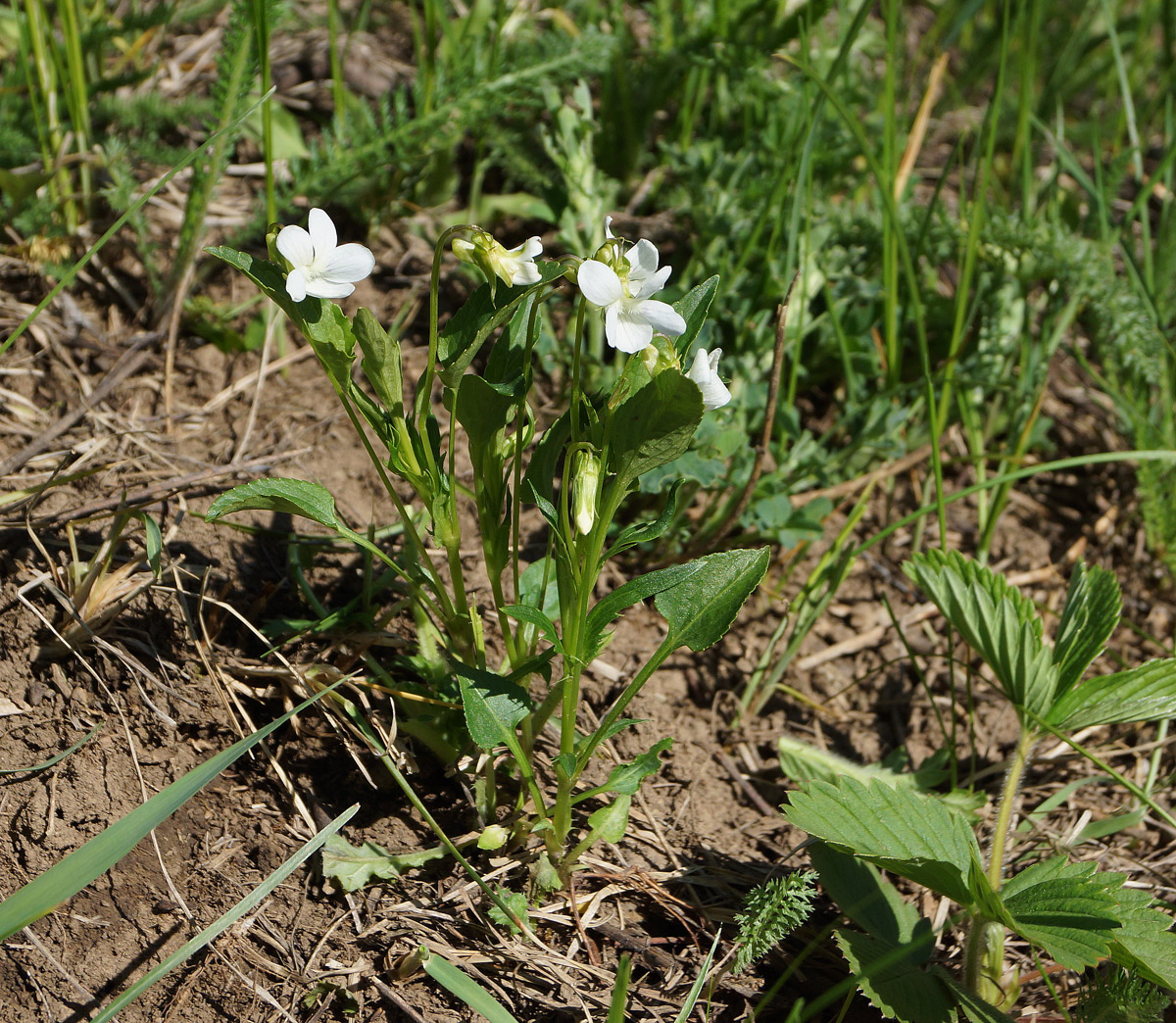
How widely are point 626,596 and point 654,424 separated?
0.26 m

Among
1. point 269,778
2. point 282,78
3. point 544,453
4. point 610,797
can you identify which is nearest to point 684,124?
point 282,78

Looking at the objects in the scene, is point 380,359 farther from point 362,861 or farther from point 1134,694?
point 1134,694

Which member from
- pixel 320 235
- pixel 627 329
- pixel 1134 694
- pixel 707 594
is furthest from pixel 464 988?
pixel 1134 694

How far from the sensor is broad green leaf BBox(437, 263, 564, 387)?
1220mm

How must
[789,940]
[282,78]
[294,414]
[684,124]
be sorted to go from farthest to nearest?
[282,78] → [684,124] → [294,414] → [789,940]

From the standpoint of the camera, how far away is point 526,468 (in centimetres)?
139

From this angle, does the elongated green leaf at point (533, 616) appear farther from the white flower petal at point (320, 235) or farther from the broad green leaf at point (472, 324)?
the white flower petal at point (320, 235)

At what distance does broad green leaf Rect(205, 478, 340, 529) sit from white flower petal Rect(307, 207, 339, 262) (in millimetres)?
268

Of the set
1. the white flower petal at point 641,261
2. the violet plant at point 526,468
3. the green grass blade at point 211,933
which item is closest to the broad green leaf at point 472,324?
the violet plant at point 526,468

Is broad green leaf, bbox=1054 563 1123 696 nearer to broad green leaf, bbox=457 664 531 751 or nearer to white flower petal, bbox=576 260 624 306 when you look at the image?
broad green leaf, bbox=457 664 531 751

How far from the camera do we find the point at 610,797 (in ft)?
5.77

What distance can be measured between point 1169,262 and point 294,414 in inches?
Answer: 89.8

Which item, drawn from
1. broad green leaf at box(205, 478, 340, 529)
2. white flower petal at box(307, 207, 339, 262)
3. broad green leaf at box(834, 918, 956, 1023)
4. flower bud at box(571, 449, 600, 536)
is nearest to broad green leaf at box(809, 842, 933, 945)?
broad green leaf at box(834, 918, 956, 1023)

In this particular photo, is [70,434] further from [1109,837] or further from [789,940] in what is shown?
[1109,837]
